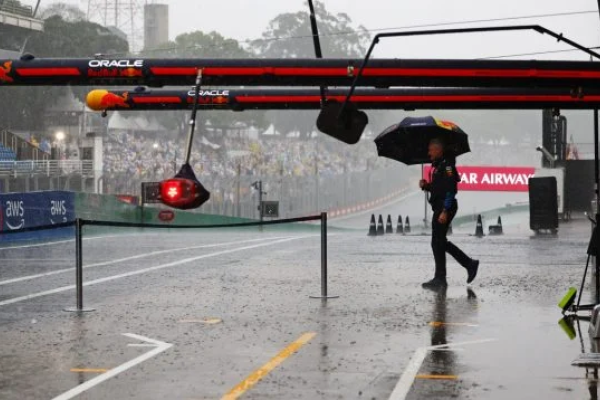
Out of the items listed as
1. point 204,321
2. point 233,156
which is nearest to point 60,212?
point 204,321

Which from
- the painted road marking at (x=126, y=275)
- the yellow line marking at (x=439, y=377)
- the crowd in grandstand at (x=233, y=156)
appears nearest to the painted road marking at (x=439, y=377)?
the yellow line marking at (x=439, y=377)

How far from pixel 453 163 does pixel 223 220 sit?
33.2 m

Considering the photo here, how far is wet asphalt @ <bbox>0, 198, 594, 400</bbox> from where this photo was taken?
27.7 feet

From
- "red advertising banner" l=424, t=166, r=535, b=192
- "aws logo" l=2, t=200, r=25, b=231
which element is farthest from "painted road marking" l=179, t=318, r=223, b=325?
"red advertising banner" l=424, t=166, r=535, b=192

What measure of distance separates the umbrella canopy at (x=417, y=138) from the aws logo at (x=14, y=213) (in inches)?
613

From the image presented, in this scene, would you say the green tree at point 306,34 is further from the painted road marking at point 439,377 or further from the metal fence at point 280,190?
the painted road marking at point 439,377

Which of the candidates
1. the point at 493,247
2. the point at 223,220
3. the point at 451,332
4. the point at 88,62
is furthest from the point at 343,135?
the point at 223,220

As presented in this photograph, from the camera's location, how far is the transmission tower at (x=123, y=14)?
377ft

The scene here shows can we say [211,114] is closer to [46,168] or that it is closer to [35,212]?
[46,168]

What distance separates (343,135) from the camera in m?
10.5

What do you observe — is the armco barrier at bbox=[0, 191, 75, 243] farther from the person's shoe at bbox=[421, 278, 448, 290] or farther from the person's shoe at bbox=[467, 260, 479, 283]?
the person's shoe at bbox=[467, 260, 479, 283]

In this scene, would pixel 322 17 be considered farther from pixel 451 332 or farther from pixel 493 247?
pixel 451 332

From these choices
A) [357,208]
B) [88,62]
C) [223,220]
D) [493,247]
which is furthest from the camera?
[357,208]

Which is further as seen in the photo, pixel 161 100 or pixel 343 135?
pixel 161 100
